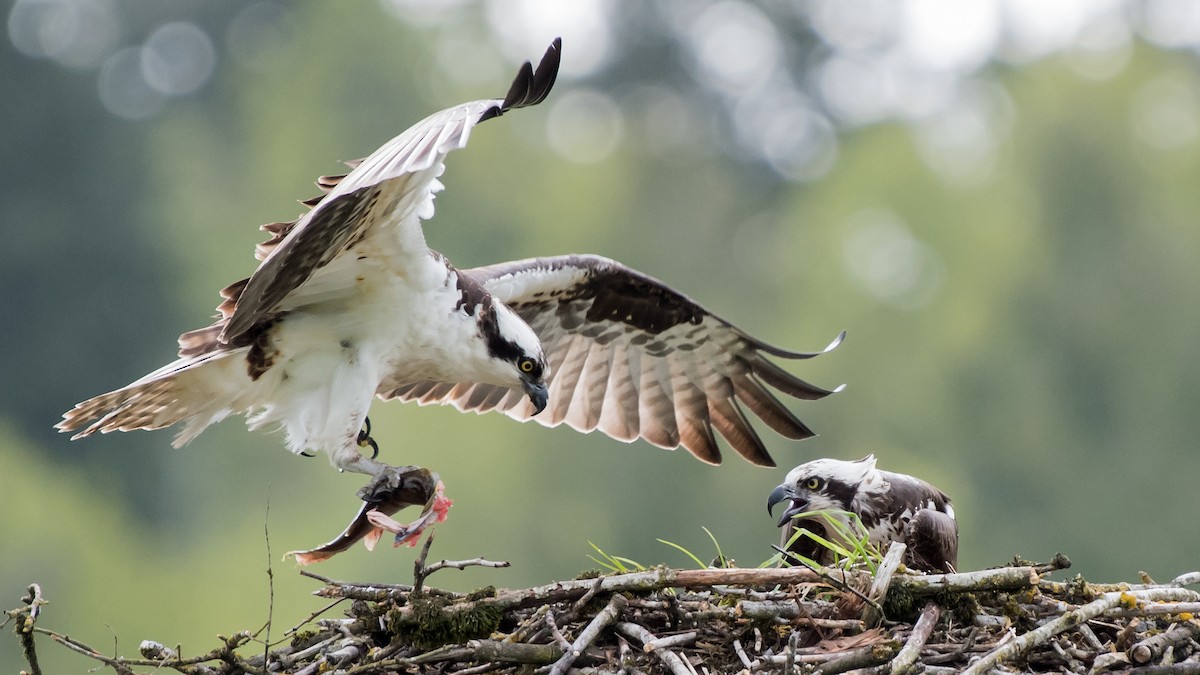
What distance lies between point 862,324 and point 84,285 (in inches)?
498

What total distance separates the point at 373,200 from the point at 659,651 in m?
1.77

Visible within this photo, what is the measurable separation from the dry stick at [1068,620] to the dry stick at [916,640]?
158 mm

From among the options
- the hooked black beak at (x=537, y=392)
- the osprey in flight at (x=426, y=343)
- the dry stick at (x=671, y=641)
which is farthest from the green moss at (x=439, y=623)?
the hooked black beak at (x=537, y=392)

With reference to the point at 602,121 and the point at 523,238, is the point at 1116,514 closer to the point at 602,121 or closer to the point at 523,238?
the point at 523,238

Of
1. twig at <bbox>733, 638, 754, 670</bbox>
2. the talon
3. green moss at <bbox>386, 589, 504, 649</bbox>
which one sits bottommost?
green moss at <bbox>386, 589, 504, 649</bbox>

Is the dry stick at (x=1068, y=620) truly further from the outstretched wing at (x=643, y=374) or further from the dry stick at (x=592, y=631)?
the outstretched wing at (x=643, y=374)

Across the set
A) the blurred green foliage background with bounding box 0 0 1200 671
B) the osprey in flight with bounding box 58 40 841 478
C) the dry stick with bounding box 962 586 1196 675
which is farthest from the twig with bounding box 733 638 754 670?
the blurred green foliage background with bounding box 0 0 1200 671

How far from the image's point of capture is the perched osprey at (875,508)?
19.8ft

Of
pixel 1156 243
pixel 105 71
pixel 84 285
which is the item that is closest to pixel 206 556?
pixel 84 285

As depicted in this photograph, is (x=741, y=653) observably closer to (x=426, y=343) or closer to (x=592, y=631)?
(x=592, y=631)

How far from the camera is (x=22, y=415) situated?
25.3 m

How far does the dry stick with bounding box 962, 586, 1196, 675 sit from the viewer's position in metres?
4.86

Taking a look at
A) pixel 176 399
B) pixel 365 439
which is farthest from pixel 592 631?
pixel 176 399

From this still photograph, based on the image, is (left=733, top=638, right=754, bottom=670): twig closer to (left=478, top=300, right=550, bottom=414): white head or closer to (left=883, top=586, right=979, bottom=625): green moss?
(left=883, top=586, right=979, bottom=625): green moss
